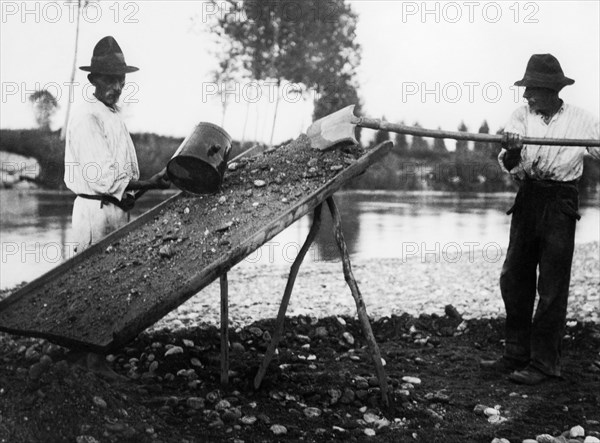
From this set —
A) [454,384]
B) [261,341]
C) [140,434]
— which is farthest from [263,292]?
[140,434]

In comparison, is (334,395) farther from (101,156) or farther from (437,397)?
(101,156)

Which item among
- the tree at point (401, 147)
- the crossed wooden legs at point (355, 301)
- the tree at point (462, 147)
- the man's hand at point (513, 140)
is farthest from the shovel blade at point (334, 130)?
the tree at point (401, 147)

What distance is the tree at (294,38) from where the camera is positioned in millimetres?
16516

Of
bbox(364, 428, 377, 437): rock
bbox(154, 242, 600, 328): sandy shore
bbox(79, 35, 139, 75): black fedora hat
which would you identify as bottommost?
bbox(154, 242, 600, 328): sandy shore

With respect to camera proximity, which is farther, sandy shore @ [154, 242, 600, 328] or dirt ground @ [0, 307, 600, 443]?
sandy shore @ [154, 242, 600, 328]

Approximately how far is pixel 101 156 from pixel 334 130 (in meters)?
1.62

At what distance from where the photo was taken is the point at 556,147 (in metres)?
5.00

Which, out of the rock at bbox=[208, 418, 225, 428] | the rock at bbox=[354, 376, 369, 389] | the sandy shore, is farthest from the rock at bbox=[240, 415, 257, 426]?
the sandy shore

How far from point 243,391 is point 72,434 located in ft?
4.91

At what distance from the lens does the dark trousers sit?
507 cm

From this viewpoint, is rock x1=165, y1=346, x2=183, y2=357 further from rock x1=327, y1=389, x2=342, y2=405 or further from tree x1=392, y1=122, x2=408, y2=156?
tree x1=392, y1=122, x2=408, y2=156

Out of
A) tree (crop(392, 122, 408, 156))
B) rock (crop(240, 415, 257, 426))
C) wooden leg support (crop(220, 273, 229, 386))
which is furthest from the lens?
tree (crop(392, 122, 408, 156))

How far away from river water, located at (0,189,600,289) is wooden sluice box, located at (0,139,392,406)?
3.09 metres

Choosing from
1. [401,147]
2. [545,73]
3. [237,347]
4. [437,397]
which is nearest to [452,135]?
[545,73]
